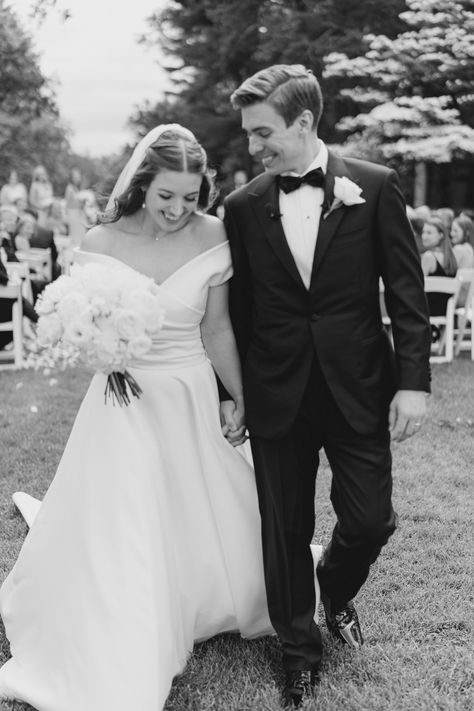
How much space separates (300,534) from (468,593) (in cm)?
120

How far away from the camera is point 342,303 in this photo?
2.95 metres

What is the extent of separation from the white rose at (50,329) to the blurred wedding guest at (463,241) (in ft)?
28.9

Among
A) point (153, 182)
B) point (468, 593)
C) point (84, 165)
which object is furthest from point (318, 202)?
point (84, 165)

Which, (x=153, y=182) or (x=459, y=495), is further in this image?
(x=459, y=495)

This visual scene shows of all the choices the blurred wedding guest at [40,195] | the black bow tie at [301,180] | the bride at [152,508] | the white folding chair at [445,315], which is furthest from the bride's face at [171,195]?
the blurred wedding guest at [40,195]

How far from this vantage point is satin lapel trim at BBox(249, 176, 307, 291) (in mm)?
2924

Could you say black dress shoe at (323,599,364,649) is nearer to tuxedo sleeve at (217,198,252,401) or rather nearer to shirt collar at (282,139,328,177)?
tuxedo sleeve at (217,198,252,401)

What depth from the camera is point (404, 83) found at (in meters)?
18.0

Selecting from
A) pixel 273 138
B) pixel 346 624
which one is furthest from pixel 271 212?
pixel 346 624

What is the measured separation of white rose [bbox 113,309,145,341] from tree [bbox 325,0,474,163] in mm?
14831

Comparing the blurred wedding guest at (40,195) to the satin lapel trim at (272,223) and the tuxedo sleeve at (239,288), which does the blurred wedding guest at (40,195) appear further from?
the satin lapel trim at (272,223)

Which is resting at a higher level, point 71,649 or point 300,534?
point 300,534

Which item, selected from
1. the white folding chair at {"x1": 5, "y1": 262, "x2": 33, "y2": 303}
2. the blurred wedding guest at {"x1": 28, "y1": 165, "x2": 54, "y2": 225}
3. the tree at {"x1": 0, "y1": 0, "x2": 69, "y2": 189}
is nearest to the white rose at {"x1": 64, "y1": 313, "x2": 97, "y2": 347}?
the white folding chair at {"x1": 5, "y1": 262, "x2": 33, "y2": 303}

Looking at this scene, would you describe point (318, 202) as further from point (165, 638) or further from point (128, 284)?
point (165, 638)
